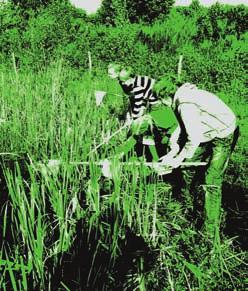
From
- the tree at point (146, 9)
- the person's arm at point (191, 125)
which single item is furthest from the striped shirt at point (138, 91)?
the tree at point (146, 9)

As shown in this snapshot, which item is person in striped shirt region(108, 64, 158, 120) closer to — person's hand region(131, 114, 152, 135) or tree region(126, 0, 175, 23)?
person's hand region(131, 114, 152, 135)

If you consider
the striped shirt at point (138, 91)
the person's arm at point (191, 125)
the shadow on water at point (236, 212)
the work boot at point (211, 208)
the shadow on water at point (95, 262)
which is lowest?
the shadow on water at point (236, 212)

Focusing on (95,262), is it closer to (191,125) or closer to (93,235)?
(93,235)

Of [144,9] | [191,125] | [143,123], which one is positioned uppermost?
[191,125]

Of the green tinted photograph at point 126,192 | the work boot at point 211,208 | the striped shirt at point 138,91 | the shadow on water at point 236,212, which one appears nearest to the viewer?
the green tinted photograph at point 126,192

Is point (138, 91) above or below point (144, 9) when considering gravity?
above

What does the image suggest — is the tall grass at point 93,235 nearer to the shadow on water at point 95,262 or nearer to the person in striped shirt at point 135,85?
the shadow on water at point 95,262

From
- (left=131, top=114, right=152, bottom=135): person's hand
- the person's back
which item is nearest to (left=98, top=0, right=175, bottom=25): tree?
Result: (left=131, top=114, right=152, bottom=135): person's hand

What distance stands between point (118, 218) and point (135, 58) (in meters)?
8.77

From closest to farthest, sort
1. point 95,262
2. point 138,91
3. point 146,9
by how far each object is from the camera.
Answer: point 95,262
point 138,91
point 146,9

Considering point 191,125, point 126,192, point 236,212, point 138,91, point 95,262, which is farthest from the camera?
point 138,91

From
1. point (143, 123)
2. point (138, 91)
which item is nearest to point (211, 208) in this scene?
point (143, 123)

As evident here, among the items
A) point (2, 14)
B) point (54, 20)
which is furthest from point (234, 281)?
point (2, 14)

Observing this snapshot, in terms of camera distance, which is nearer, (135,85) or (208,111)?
(208,111)
